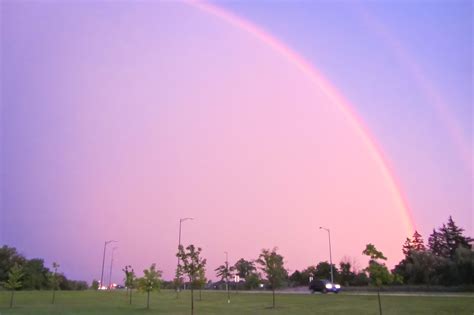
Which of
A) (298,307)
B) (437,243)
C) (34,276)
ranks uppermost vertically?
(437,243)

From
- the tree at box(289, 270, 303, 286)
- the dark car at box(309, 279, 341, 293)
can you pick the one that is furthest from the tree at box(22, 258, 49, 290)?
the dark car at box(309, 279, 341, 293)

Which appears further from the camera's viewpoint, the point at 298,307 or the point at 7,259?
the point at 7,259

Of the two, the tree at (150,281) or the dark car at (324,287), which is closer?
the tree at (150,281)

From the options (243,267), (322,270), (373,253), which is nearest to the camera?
(373,253)

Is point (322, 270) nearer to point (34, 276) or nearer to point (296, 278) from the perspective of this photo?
point (296, 278)

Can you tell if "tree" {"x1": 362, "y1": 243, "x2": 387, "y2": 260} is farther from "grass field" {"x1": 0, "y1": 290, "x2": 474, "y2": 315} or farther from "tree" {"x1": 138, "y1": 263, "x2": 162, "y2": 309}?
"tree" {"x1": 138, "y1": 263, "x2": 162, "y2": 309}

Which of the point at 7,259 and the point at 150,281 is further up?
the point at 7,259

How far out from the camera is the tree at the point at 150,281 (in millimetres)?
47500

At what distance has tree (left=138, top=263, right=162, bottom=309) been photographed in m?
47.5

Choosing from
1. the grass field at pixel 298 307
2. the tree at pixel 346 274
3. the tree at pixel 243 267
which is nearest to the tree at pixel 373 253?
the grass field at pixel 298 307

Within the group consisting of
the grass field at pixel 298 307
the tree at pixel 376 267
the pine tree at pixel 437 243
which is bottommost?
the grass field at pixel 298 307

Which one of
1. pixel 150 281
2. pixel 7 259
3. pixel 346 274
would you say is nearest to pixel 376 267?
pixel 150 281

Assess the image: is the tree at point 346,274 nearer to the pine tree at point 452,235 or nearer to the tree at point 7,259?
the pine tree at point 452,235

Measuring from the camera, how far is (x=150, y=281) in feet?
156
